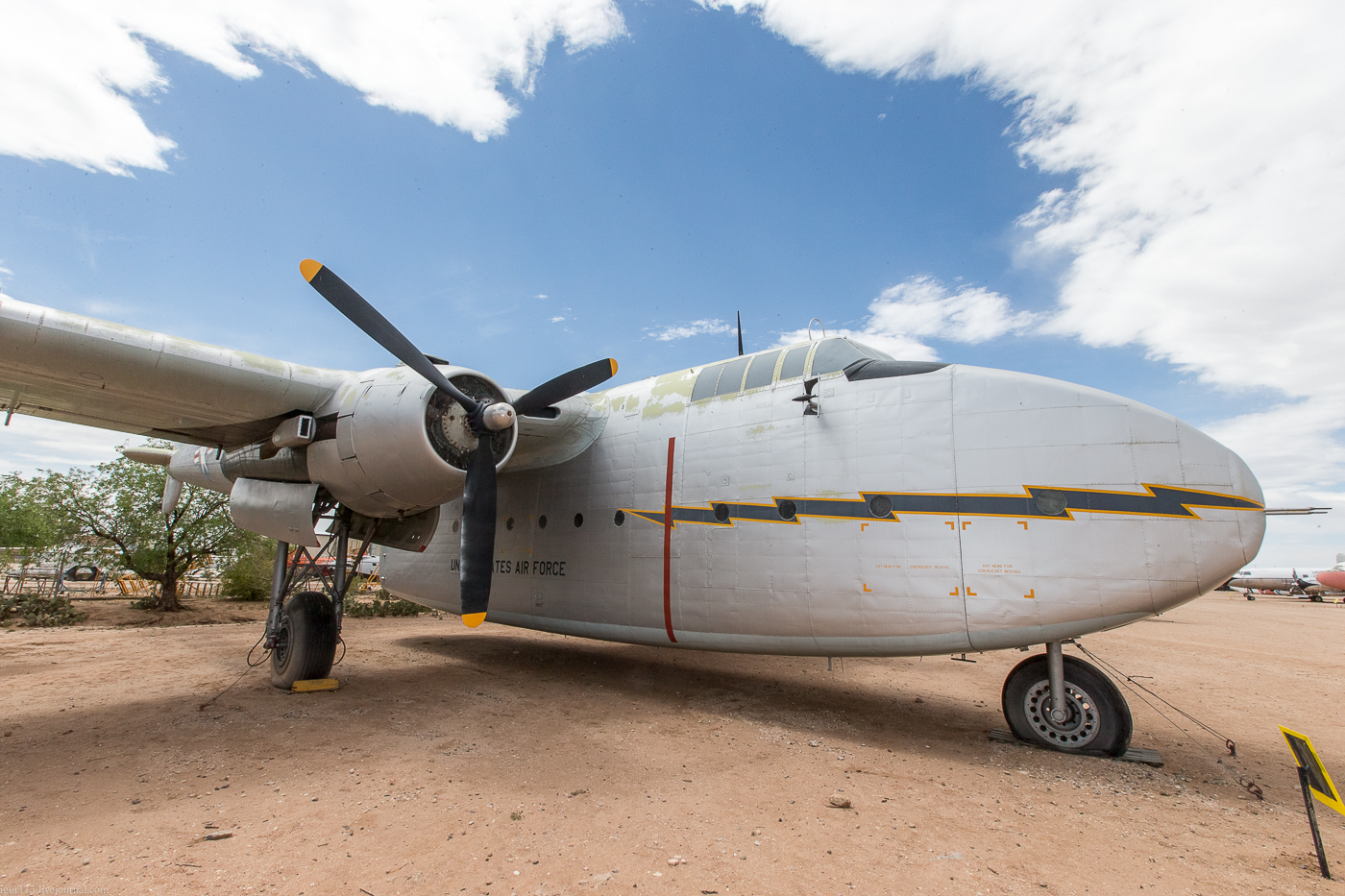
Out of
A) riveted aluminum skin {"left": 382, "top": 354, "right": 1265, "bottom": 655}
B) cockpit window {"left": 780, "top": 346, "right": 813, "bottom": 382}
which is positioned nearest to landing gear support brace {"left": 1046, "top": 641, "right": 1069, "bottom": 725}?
riveted aluminum skin {"left": 382, "top": 354, "right": 1265, "bottom": 655}

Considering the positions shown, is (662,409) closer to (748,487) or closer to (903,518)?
(748,487)

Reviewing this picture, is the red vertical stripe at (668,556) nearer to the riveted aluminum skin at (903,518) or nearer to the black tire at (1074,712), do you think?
the riveted aluminum skin at (903,518)

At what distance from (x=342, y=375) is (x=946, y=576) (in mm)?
7425

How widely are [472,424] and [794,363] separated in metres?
3.99

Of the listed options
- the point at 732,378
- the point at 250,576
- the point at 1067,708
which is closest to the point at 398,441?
the point at 732,378

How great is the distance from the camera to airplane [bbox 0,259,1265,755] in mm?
5543

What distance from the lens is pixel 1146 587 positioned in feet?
17.4

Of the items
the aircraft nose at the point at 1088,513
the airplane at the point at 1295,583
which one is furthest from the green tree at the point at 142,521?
the airplane at the point at 1295,583

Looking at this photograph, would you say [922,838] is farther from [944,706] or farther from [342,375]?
[342,375]

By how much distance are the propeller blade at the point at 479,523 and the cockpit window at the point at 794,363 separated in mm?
3715

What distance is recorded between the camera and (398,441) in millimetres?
6715

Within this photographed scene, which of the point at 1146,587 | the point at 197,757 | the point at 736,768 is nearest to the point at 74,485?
the point at 197,757

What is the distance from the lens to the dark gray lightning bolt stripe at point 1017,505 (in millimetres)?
5355

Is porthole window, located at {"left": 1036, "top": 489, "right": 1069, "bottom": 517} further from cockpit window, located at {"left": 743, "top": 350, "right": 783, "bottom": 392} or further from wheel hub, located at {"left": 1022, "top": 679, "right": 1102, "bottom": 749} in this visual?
cockpit window, located at {"left": 743, "top": 350, "right": 783, "bottom": 392}
